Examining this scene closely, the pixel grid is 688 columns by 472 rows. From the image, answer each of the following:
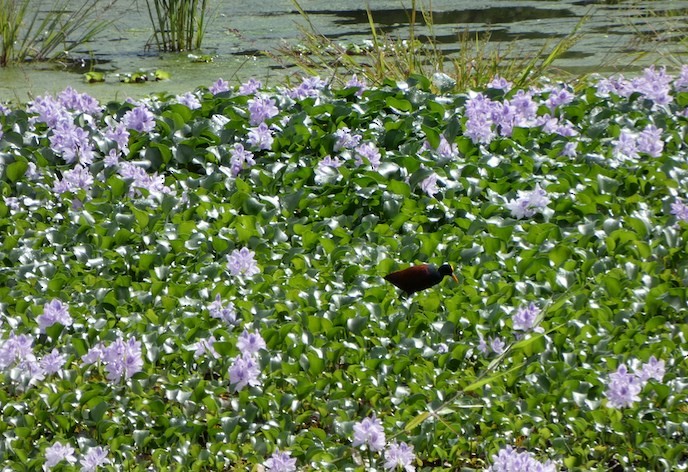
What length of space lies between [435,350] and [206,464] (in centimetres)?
84

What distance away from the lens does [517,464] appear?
2.85m

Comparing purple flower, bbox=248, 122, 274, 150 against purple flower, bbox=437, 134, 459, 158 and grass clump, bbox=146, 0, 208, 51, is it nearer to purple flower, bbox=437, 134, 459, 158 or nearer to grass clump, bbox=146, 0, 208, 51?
purple flower, bbox=437, 134, 459, 158

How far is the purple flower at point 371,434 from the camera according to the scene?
3.01 m

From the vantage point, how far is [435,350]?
3.55 metres

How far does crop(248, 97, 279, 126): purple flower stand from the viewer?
18.5 feet

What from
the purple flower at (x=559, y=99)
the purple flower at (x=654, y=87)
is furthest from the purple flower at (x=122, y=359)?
the purple flower at (x=654, y=87)

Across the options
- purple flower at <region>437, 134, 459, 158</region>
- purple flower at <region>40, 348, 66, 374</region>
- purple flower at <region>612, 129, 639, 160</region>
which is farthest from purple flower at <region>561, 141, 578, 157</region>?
purple flower at <region>40, 348, 66, 374</region>

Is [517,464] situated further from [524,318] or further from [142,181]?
[142,181]

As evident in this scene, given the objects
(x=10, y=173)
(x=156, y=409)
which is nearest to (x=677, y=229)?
(x=156, y=409)

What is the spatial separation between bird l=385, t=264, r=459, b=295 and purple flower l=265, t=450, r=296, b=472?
998 mm

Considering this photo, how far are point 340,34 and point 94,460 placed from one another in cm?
763

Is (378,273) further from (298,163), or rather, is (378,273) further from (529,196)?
(298,163)

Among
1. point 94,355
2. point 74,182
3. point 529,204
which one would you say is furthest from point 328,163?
point 94,355

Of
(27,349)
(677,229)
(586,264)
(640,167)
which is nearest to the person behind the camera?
(27,349)
